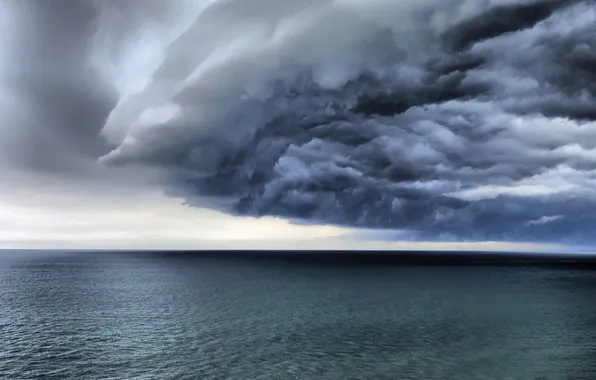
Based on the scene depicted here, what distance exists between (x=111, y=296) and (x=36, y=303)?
19.3 metres

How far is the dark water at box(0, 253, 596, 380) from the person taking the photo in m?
52.3

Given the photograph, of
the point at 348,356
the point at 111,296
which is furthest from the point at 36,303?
the point at 348,356

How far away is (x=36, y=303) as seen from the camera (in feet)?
346

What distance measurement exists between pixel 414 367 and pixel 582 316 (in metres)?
57.1

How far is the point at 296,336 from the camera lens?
70438 mm

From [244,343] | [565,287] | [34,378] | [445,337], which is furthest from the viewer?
[565,287]

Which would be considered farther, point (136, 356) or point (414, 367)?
point (136, 356)

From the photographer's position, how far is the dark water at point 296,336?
2061 inches

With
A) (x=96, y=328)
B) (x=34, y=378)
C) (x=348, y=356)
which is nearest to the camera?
(x=34, y=378)

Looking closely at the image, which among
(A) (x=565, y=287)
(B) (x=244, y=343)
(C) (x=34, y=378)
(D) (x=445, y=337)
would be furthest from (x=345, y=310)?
(A) (x=565, y=287)

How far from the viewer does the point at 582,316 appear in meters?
90.2

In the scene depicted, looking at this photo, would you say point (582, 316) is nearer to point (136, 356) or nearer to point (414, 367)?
point (414, 367)

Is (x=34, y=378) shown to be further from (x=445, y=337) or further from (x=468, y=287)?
(x=468, y=287)

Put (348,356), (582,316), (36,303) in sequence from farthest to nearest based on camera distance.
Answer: (36,303), (582,316), (348,356)
